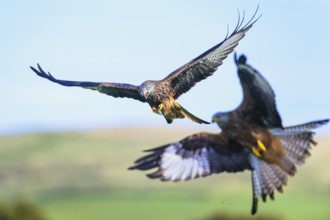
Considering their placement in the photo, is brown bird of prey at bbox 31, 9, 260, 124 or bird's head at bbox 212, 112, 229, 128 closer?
bird's head at bbox 212, 112, 229, 128

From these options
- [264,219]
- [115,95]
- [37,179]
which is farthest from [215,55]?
[37,179]

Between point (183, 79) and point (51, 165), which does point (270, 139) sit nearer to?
point (183, 79)

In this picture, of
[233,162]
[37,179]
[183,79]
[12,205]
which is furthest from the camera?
[37,179]

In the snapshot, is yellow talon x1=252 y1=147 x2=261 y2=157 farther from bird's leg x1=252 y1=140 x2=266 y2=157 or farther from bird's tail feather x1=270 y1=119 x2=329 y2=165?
bird's tail feather x1=270 y1=119 x2=329 y2=165

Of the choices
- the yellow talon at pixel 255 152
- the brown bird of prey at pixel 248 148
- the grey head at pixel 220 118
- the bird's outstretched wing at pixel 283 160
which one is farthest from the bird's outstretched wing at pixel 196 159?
the grey head at pixel 220 118

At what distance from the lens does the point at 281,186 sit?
9617 millimetres

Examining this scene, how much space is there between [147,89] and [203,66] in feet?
2.86

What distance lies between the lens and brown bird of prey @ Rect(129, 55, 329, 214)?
30.3 ft

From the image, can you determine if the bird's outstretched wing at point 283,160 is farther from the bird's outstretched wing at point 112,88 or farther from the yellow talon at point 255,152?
the bird's outstretched wing at point 112,88

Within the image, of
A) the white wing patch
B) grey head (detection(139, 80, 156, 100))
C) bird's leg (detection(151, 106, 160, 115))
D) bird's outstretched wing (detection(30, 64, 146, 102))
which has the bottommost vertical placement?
the white wing patch

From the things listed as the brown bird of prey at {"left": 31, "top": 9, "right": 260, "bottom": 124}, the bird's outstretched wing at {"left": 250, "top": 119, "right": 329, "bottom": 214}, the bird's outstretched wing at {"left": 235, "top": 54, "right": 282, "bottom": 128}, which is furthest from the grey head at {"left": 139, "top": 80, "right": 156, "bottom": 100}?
the bird's outstretched wing at {"left": 235, "top": 54, "right": 282, "bottom": 128}

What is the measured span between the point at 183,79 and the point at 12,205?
17.5 meters

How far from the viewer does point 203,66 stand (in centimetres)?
1124

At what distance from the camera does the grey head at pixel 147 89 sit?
10672mm
